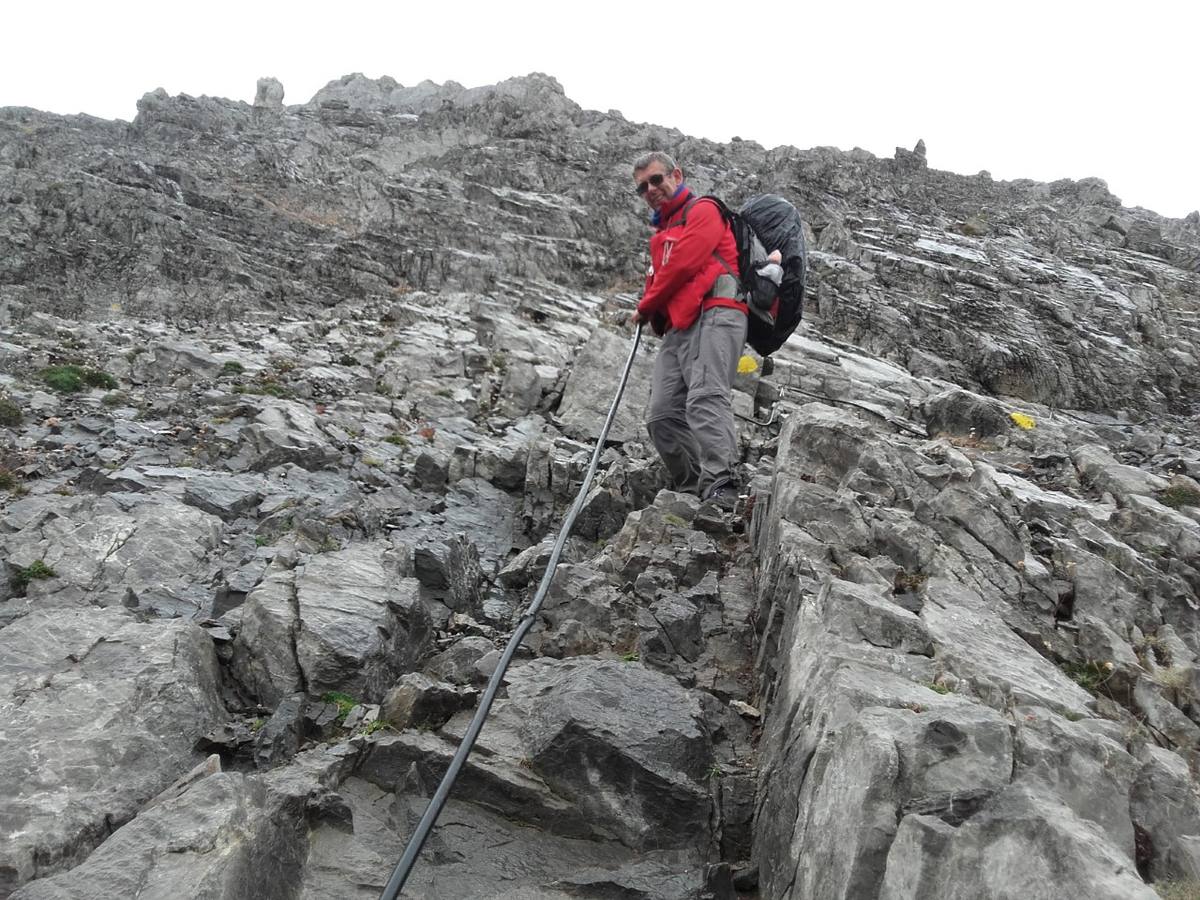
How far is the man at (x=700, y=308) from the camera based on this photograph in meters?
7.57

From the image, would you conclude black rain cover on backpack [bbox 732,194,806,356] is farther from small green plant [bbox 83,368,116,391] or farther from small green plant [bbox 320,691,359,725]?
small green plant [bbox 83,368,116,391]

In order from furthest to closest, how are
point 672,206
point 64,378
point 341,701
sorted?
point 64,378 → point 672,206 → point 341,701

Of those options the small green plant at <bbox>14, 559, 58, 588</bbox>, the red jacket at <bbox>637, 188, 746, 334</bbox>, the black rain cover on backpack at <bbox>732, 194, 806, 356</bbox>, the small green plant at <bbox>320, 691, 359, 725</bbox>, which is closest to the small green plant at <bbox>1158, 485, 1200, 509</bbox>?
the black rain cover on backpack at <bbox>732, 194, 806, 356</bbox>

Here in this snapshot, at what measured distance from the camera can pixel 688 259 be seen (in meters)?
7.52

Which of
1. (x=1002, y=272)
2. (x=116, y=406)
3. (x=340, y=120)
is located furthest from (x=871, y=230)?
(x=340, y=120)

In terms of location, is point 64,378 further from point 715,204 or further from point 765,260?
point 765,260

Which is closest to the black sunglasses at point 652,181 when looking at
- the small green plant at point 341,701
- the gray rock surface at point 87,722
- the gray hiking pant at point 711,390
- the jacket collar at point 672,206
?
the jacket collar at point 672,206

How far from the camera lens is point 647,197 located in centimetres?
792

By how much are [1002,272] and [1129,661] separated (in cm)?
2390

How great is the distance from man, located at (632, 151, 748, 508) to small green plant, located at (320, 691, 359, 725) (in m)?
4.18

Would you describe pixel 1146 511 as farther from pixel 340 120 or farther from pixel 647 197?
pixel 340 120

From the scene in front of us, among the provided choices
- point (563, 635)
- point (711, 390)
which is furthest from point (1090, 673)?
point (711, 390)

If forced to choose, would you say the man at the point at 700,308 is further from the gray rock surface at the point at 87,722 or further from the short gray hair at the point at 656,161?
the gray rock surface at the point at 87,722

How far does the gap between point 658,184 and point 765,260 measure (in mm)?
1380
